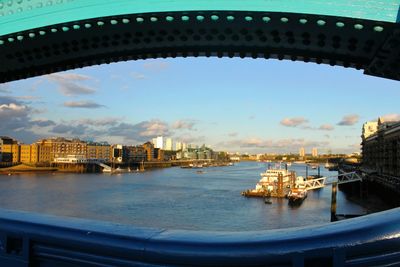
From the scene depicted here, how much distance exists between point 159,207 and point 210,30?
115 feet

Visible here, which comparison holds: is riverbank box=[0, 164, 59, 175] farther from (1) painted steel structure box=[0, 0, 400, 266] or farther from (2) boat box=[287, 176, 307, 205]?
(1) painted steel structure box=[0, 0, 400, 266]

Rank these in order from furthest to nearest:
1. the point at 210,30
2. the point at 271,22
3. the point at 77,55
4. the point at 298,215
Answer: the point at 298,215 < the point at 77,55 < the point at 210,30 < the point at 271,22

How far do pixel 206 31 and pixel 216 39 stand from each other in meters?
0.25

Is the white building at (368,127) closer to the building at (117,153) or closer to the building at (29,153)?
the building at (117,153)

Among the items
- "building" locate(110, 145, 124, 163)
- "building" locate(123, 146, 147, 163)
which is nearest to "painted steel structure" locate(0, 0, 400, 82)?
"building" locate(110, 145, 124, 163)

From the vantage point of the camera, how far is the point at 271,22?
16.4 feet

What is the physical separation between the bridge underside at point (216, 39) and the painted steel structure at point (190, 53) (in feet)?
0.05

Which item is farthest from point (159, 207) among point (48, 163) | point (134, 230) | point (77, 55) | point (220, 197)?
point (48, 163)

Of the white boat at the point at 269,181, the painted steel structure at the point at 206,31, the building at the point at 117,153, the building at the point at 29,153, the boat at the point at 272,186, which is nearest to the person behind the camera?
the painted steel structure at the point at 206,31

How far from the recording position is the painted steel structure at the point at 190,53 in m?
1.66

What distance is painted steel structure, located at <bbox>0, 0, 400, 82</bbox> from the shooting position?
4668mm

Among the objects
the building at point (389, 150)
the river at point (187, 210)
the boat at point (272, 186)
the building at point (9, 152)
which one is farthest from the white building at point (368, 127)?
the building at point (9, 152)

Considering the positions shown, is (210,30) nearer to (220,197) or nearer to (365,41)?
(365,41)

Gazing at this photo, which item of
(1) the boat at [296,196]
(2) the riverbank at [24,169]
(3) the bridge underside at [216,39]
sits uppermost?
(3) the bridge underside at [216,39]
